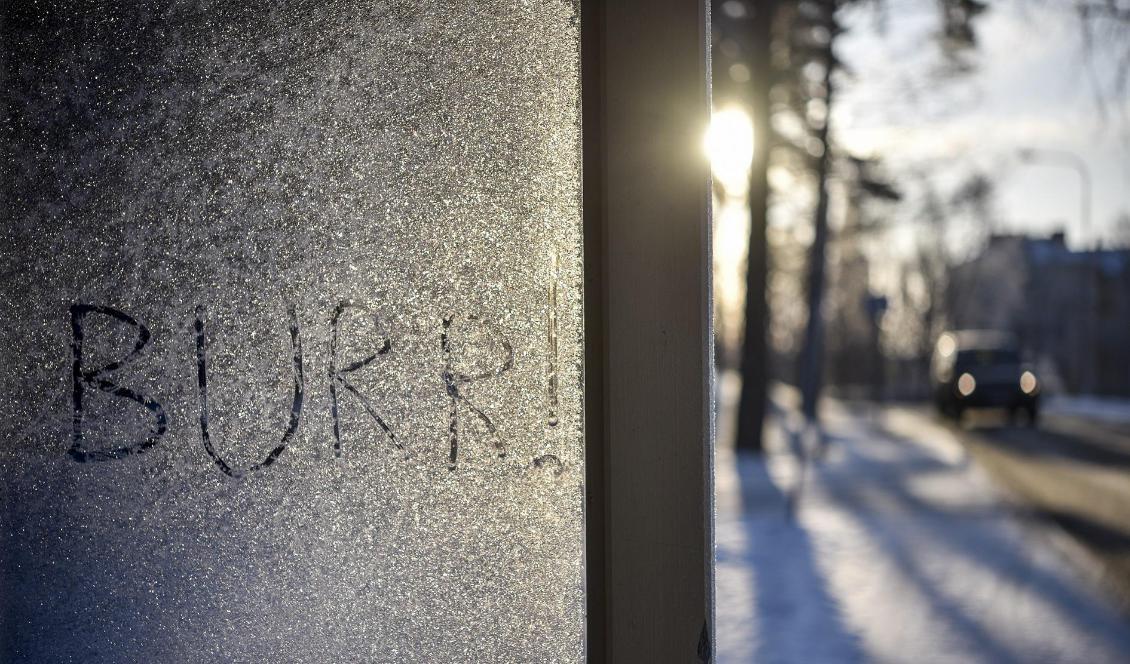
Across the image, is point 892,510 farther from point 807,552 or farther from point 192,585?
point 192,585

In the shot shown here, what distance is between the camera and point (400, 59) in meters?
1.73

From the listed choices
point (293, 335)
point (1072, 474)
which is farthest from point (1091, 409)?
point (293, 335)

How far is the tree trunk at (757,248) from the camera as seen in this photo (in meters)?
15.2

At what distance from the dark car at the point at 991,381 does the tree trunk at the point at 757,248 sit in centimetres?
1219

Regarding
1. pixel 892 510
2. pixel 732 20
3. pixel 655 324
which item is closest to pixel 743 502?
pixel 892 510

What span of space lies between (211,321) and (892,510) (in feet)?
35.7

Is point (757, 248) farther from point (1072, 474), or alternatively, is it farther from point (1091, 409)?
point (1091, 409)

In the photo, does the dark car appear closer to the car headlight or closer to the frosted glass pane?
the car headlight

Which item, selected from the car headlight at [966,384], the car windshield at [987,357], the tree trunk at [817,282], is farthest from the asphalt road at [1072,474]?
the tree trunk at [817,282]

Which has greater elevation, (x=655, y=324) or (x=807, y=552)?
(x=655, y=324)

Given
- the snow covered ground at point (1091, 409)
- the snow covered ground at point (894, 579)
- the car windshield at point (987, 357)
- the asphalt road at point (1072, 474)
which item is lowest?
the snow covered ground at point (1091, 409)

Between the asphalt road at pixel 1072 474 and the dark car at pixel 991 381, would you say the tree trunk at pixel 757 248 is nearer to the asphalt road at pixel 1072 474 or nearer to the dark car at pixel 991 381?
the asphalt road at pixel 1072 474

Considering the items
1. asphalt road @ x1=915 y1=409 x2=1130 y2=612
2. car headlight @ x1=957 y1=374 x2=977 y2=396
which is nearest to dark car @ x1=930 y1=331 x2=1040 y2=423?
car headlight @ x1=957 y1=374 x2=977 y2=396

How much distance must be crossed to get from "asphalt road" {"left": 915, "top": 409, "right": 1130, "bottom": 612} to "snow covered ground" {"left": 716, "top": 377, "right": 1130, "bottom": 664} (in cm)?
37
